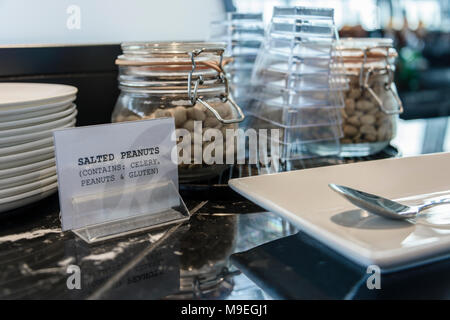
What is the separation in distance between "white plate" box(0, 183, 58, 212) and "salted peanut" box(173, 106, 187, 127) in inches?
7.2

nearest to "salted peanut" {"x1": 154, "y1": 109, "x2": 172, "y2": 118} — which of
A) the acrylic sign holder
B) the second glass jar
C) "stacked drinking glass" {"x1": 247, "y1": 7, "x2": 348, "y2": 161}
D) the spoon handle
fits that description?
the second glass jar

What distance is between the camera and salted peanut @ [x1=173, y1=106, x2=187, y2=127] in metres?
0.63

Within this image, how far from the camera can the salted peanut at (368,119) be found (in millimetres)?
826

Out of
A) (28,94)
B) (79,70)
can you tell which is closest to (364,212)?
(28,94)

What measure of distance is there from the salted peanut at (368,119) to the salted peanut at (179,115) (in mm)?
362

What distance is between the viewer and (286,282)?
17.5 inches

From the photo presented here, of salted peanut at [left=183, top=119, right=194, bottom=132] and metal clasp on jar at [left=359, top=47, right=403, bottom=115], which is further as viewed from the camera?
metal clasp on jar at [left=359, top=47, right=403, bottom=115]

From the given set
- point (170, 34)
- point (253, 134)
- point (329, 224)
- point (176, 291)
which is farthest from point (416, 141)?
point (176, 291)

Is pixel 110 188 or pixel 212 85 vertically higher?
pixel 212 85

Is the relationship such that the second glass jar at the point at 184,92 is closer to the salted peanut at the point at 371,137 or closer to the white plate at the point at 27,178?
the white plate at the point at 27,178

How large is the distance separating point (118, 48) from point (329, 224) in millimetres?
585

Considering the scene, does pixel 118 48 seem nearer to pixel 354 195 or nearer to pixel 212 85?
pixel 212 85

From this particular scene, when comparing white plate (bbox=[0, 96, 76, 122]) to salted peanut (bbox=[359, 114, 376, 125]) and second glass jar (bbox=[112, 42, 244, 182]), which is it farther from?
salted peanut (bbox=[359, 114, 376, 125])

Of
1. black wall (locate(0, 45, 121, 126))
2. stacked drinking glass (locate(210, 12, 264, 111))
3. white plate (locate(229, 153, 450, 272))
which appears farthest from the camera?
stacked drinking glass (locate(210, 12, 264, 111))
